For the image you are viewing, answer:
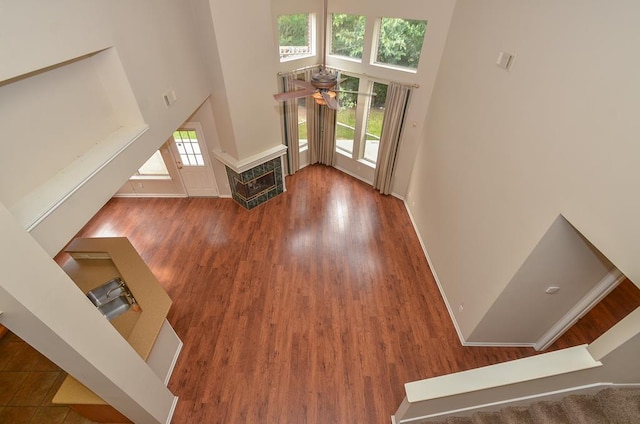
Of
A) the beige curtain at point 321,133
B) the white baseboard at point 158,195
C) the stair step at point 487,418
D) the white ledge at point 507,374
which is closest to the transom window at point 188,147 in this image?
the white baseboard at point 158,195

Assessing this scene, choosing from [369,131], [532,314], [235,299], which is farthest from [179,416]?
[369,131]

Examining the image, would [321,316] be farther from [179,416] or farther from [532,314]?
[532,314]

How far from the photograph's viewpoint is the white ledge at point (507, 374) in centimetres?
225

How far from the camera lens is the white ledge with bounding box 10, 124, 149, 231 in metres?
1.98

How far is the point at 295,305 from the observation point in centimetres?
451

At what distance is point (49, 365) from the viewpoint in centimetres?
376

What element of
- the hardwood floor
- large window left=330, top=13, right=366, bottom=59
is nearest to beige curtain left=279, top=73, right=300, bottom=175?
the hardwood floor

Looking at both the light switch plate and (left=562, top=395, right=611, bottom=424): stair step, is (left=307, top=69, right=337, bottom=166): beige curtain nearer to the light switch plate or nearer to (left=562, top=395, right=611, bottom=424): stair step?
the light switch plate

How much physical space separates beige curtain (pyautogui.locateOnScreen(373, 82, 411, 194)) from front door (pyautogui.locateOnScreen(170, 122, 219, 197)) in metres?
3.88

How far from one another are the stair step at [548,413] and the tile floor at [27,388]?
4704 millimetres

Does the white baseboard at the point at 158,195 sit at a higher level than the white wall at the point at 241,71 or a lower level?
lower

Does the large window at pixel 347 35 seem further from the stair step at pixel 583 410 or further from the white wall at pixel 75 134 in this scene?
the stair step at pixel 583 410

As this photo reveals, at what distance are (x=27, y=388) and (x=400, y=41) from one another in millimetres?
7780

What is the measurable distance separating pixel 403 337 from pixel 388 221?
2.59 meters
